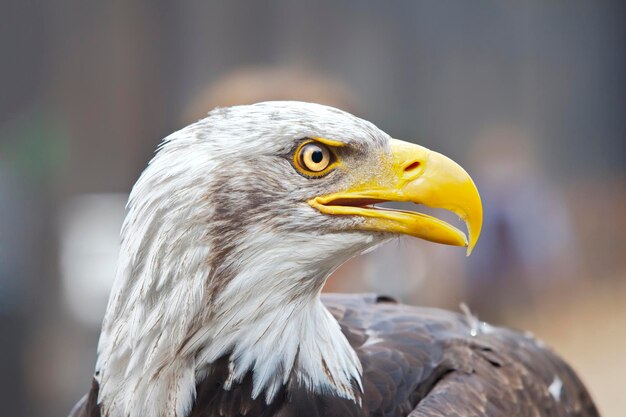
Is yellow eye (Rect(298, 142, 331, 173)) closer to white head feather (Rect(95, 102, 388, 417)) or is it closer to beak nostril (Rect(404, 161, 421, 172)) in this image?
white head feather (Rect(95, 102, 388, 417))

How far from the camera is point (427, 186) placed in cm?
175

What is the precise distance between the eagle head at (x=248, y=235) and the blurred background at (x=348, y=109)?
308 cm

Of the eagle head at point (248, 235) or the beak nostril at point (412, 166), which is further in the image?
the beak nostril at point (412, 166)

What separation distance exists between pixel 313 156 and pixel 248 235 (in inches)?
8.4

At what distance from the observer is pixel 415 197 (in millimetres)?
1765

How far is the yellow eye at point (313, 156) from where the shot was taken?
1.76 meters

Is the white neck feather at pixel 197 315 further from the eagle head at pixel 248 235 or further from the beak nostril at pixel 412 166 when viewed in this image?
the beak nostril at pixel 412 166

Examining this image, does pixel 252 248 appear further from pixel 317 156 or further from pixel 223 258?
pixel 317 156

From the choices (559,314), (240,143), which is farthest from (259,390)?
(559,314)

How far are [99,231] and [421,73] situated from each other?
3.17 m

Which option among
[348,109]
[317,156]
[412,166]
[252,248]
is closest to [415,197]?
[412,166]

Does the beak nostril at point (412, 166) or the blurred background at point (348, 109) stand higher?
the beak nostril at point (412, 166)

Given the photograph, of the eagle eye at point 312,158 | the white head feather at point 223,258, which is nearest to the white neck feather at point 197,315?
the white head feather at point 223,258

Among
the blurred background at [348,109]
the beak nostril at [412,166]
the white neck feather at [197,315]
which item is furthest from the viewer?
the blurred background at [348,109]
